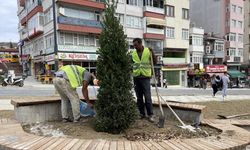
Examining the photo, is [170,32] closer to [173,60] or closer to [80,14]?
[173,60]

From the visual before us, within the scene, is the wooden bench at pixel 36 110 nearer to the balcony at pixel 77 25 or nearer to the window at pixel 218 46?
the balcony at pixel 77 25

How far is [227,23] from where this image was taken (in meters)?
54.1

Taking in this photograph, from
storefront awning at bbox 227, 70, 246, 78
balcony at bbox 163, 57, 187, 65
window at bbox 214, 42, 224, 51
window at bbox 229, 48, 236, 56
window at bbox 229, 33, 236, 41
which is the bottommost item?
storefront awning at bbox 227, 70, 246, 78

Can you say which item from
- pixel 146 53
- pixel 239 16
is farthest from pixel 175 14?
pixel 146 53

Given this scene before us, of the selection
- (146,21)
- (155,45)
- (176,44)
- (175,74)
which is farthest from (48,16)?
(175,74)

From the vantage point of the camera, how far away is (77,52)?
108 ft

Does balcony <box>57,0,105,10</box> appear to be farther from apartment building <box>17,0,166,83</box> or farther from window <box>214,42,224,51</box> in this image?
window <box>214,42,224,51</box>

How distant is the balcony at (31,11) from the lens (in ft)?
117

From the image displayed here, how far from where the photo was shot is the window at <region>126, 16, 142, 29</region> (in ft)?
125

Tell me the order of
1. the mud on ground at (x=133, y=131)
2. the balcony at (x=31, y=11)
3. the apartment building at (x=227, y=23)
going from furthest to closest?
the apartment building at (x=227, y=23)
the balcony at (x=31, y=11)
the mud on ground at (x=133, y=131)

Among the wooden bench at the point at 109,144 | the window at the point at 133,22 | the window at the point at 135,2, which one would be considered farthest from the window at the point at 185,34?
the wooden bench at the point at 109,144

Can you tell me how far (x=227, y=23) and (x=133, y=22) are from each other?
24799mm

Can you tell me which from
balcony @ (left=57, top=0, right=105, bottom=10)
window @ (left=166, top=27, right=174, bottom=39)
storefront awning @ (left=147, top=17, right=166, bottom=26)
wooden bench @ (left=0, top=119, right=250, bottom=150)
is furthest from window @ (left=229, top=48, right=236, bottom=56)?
wooden bench @ (left=0, top=119, right=250, bottom=150)

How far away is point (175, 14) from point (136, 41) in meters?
41.0
